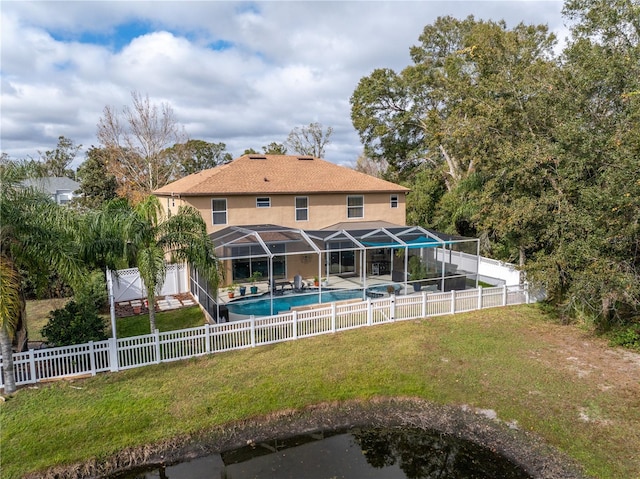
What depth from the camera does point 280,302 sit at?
16078mm

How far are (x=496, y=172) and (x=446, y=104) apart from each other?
15.1 m

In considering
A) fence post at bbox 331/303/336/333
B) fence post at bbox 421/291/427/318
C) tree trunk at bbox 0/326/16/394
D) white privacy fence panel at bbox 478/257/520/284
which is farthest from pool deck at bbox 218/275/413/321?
tree trunk at bbox 0/326/16/394

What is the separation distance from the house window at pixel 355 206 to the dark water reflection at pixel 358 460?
14.7 meters

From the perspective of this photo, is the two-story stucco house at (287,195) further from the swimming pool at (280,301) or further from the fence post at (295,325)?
the fence post at (295,325)

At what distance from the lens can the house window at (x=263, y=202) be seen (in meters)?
19.5

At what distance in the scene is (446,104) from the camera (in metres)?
27.9

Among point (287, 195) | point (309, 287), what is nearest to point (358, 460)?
point (309, 287)

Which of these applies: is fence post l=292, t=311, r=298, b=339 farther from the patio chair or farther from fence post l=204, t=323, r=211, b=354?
the patio chair

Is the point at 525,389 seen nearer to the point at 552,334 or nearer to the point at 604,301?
the point at 552,334

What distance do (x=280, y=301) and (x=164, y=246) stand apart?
6.14m

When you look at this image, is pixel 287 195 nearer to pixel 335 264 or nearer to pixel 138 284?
pixel 335 264

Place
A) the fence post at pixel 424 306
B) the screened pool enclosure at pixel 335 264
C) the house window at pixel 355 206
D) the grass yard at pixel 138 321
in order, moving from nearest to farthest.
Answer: the grass yard at pixel 138 321, the fence post at pixel 424 306, the screened pool enclosure at pixel 335 264, the house window at pixel 355 206

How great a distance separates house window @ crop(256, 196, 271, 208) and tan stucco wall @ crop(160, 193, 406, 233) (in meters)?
0.15

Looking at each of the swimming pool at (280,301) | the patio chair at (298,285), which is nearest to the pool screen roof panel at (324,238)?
the patio chair at (298,285)
